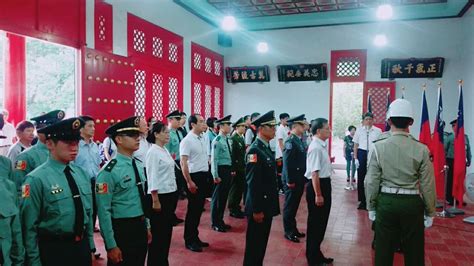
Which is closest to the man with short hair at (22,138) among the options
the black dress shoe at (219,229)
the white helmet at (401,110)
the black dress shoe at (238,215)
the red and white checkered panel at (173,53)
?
the black dress shoe at (219,229)

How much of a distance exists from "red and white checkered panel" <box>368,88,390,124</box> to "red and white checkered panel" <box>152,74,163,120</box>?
5.67 meters

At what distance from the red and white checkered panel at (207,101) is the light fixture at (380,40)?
4558mm

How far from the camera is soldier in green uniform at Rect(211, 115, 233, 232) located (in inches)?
182

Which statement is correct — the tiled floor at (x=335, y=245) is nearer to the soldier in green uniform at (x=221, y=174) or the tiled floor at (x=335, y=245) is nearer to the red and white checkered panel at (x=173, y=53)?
the soldier in green uniform at (x=221, y=174)

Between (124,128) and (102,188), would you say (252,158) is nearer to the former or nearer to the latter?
(124,128)

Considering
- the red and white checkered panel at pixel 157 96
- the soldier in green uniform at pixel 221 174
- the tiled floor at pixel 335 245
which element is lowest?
the tiled floor at pixel 335 245

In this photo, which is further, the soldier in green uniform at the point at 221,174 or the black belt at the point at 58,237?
the soldier in green uniform at the point at 221,174

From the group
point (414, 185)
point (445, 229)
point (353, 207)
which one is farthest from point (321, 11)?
point (414, 185)

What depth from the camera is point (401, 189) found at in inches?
97.8

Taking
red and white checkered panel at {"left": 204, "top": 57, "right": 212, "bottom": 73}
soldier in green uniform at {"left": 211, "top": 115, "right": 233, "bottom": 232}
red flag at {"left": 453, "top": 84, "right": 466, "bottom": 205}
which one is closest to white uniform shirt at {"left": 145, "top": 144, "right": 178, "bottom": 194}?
A: soldier in green uniform at {"left": 211, "top": 115, "right": 233, "bottom": 232}

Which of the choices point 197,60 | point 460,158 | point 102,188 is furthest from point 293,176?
point 197,60

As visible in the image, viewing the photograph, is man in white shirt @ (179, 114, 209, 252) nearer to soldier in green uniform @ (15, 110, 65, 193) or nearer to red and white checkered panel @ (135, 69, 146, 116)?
soldier in green uniform @ (15, 110, 65, 193)

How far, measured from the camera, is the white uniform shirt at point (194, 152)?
4.03 m

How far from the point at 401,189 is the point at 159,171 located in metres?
1.91
